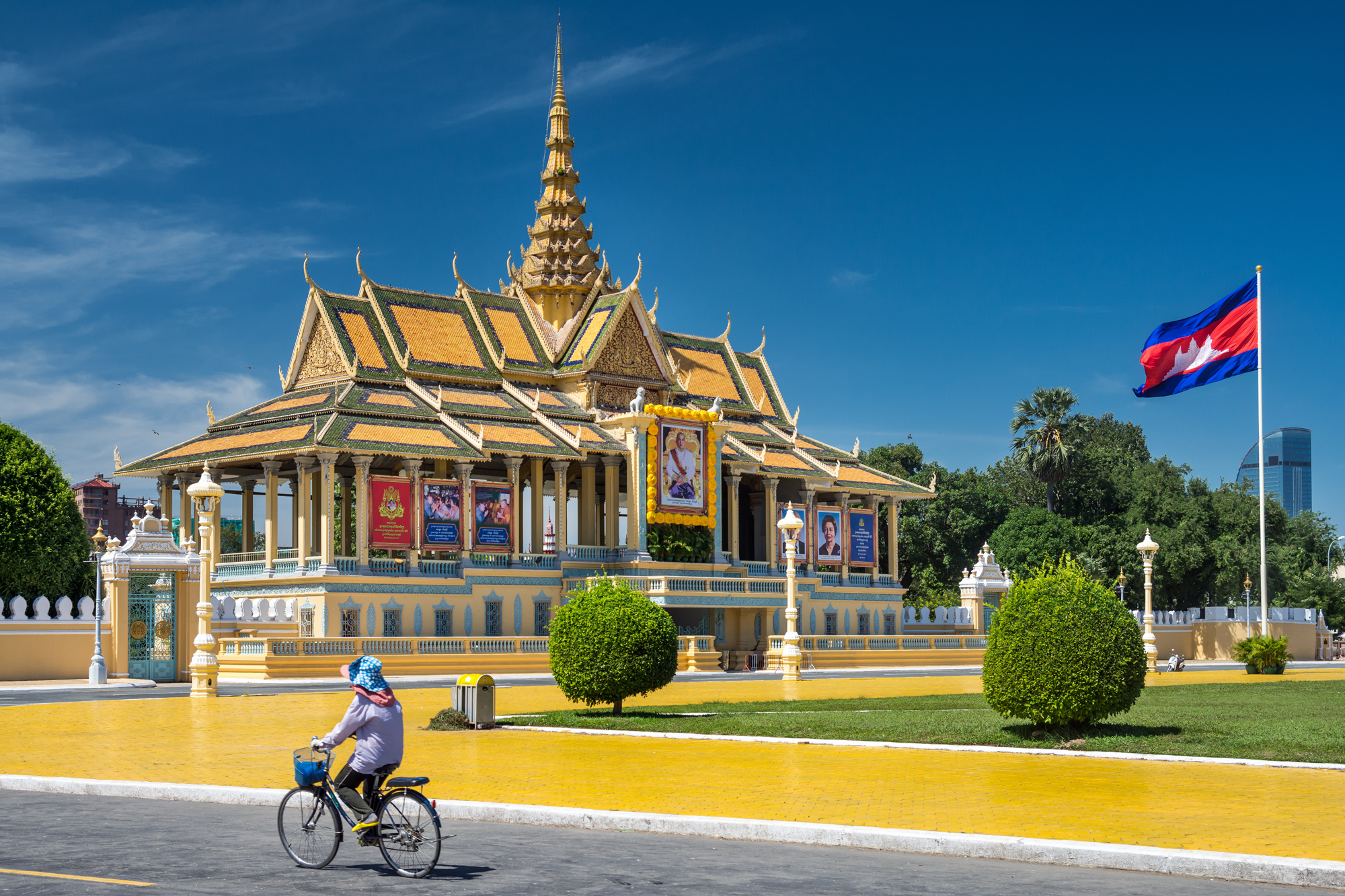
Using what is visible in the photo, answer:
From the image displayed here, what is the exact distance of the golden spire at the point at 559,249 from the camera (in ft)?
220

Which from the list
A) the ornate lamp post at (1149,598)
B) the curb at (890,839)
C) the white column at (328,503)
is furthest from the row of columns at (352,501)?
the curb at (890,839)

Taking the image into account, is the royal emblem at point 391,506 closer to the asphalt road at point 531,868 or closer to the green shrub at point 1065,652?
the green shrub at point 1065,652

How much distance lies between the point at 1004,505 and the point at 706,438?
36.8 metres

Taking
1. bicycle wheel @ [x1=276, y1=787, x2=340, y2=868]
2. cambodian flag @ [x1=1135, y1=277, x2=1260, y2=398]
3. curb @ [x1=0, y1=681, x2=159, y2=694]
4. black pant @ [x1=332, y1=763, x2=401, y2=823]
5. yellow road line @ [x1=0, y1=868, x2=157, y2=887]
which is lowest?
curb @ [x1=0, y1=681, x2=159, y2=694]

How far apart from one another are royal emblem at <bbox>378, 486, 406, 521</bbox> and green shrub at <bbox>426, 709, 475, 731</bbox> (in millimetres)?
29604

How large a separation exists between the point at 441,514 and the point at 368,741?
42.7 meters

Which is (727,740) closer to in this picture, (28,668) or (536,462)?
(28,668)

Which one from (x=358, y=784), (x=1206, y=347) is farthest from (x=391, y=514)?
(x=358, y=784)

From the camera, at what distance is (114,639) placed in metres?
37.1

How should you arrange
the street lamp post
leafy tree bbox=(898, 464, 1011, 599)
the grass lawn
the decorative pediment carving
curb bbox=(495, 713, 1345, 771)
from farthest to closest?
leafy tree bbox=(898, 464, 1011, 599) → the street lamp post → the decorative pediment carving → the grass lawn → curb bbox=(495, 713, 1345, 771)

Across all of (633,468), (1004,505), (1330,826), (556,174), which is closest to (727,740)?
(1330,826)

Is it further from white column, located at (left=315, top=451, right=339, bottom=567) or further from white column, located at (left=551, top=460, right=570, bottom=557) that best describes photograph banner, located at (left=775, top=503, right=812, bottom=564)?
white column, located at (left=315, top=451, right=339, bottom=567)

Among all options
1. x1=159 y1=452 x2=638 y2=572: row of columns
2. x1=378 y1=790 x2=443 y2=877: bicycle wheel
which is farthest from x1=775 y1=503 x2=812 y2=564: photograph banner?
x1=378 y1=790 x2=443 y2=877: bicycle wheel

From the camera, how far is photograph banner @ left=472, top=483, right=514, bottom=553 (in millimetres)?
54250
